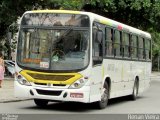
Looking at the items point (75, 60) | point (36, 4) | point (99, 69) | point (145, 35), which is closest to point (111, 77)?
point (99, 69)

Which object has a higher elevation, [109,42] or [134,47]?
[109,42]

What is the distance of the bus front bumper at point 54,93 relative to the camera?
50.7 feet

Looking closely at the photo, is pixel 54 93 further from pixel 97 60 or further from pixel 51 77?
pixel 97 60

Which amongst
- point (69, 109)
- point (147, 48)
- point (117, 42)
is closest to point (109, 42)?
point (117, 42)

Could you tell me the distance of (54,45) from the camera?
15984 mm

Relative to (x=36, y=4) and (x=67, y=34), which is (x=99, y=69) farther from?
(x=36, y=4)

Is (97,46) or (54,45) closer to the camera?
(54,45)

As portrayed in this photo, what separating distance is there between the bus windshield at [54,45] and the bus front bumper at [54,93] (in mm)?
620

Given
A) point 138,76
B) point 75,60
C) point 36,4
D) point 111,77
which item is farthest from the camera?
point 36,4

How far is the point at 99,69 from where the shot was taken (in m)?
16.6

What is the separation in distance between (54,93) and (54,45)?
146 cm

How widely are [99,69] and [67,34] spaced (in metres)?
1.54

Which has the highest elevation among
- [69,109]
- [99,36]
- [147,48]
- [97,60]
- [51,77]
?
[99,36]

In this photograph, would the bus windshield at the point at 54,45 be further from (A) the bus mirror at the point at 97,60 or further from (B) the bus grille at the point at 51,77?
(A) the bus mirror at the point at 97,60
